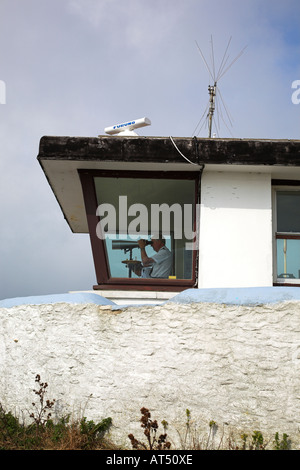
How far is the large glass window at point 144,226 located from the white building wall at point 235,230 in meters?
0.22

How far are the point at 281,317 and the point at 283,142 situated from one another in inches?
137

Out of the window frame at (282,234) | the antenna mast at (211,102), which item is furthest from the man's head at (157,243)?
the antenna mast at (211,102)

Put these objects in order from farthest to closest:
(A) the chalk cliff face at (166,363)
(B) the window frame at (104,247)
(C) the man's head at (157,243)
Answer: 1. (C) the man's head at (157,243)
2. (B) the window frame at (104,247)
3. (A) the chalk cliff face at (166,363)

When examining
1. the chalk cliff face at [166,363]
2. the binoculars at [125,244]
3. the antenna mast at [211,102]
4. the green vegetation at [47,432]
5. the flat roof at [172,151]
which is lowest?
the green vegetation at [47,432]

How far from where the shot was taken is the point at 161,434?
541 cm

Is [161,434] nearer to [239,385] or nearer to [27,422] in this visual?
[239,385]

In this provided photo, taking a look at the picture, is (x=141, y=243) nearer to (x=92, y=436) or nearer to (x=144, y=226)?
(x=144, y=226)

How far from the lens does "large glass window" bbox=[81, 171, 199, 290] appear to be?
27.0 feet

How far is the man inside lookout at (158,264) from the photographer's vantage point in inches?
324

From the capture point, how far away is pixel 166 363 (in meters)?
5.80

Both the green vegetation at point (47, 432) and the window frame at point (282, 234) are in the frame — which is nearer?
the green vegetation at point (47, 432)

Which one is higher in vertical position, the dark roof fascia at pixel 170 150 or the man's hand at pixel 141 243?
the dark roof fascia at pixel 170 150

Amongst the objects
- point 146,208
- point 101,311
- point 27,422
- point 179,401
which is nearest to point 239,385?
point 179,401

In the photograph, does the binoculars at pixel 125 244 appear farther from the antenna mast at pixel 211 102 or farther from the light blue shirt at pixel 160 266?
the antenna mast at pixel 211 102
